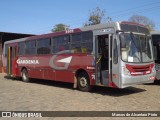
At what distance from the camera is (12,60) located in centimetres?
2150

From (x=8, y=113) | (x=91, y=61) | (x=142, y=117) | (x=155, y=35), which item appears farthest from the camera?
(x=155, y=35)

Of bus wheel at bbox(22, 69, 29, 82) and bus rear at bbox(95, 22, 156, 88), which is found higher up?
bus rear at bbox(95, 22, 156, 88)

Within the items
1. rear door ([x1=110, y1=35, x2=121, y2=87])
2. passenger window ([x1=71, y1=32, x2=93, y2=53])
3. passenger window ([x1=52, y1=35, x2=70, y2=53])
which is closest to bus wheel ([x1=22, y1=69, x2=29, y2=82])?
passenger window ([x1=52, y1=35, x2=70, y2=53])

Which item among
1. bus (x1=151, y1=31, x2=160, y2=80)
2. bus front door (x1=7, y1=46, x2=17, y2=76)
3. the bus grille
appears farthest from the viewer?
bus front door (x1=7, y1=46, x2=17, y2=76)

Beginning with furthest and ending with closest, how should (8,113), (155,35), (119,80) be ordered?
1. (155,35)
2. (119,80)
3. (8,113)

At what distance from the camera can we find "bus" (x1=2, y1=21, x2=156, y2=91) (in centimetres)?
1182

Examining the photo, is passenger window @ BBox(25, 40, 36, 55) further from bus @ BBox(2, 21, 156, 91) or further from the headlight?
the headlight

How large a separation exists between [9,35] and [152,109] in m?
25.5

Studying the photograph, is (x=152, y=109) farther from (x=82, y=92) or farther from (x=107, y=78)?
(x=82, y=92)

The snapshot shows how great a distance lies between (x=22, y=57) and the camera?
20.0m

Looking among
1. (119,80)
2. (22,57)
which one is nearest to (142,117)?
(119,80)

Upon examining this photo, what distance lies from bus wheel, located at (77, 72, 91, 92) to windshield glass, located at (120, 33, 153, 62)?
253 centimetres

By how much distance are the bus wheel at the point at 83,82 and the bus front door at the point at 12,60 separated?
8.30 metres

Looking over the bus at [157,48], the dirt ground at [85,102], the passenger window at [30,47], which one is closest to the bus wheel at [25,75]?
the passenger window at [30,47]
